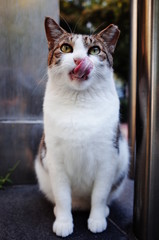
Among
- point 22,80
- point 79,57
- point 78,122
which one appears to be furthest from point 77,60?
point 22,80

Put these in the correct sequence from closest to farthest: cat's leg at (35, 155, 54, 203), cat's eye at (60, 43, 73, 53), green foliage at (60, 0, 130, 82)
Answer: cat's eye at (60, 43, 73, 53)
cat's leg at (35, 155, 54, 203)
green foliage at (60, 0, 130, 82)

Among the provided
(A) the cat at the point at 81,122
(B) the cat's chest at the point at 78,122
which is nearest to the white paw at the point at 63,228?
(A) the cat at the point at 81,122

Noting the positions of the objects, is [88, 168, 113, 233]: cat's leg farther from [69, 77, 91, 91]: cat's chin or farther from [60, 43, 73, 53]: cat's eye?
[60, 43, 73, 53]: cat's eye

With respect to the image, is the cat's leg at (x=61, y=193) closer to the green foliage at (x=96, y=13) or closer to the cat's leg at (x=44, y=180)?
the cat's leg at (x=44, y=180)

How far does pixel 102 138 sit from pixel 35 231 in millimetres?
520

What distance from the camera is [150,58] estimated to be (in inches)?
37.0

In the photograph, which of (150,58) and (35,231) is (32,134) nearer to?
(35,231)

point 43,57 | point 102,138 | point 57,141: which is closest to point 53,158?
point 57,141

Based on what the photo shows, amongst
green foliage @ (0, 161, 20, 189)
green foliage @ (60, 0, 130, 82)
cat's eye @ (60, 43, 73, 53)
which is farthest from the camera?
green foliage @ (60, 0, 130, 82)

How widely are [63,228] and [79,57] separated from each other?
0.74m

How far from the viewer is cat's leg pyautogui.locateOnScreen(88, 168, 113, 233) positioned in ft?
3.77

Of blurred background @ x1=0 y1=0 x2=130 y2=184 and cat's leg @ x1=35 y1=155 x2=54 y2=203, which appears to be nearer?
cat's leg @ x1=35 y1=155 x2=54 y2=203

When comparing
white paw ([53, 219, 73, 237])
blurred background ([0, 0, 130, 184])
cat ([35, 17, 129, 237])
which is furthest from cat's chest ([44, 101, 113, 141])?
blurred background ([0, 0, 130, 184])

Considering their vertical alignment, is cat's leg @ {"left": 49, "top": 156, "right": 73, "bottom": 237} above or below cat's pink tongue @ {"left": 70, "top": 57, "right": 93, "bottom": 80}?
below
